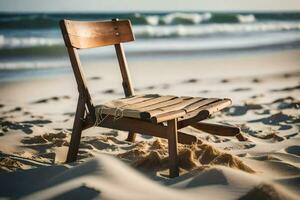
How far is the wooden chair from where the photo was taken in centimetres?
291

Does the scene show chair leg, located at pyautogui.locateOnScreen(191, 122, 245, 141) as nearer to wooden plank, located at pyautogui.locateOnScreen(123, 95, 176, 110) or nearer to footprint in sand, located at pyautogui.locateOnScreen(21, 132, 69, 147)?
wooden plank, located at pyautogui.locateOnScreen(123, 95, 176, 110)

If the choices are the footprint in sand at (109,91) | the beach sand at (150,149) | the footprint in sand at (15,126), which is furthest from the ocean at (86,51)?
the footprint in sand at (15,126)

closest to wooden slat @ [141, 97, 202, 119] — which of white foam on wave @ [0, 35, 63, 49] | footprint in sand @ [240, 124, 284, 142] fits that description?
footprint in sand @ [240, 124, 284, 142]

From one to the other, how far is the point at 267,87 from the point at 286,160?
3887mm

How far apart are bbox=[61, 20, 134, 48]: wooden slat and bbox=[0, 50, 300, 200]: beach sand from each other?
2.99 ft

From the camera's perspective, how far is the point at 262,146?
3.81 metres

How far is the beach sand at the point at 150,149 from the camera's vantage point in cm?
263

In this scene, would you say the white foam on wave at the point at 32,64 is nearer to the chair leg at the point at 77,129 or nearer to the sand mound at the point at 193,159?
the chair leg at the point at 77,129

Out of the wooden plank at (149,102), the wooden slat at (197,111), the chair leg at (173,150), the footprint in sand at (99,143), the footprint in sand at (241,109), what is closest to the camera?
the wooden slat at (197,111)

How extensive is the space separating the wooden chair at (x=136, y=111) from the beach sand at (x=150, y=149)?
175 mm

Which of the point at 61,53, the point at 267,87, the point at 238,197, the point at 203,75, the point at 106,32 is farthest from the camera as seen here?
the point at 61,53

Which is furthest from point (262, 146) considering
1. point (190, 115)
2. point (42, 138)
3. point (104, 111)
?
point (42, 138)

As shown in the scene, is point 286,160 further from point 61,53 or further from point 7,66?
point 61,53

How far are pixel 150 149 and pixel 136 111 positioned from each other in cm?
94
